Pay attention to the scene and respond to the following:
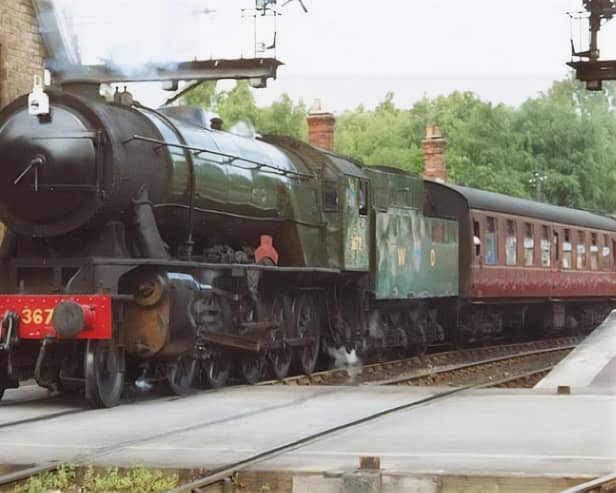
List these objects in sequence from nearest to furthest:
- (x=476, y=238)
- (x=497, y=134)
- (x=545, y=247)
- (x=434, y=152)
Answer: (x=476, y=238), (x=497, y=134), (x=545, y=247), (x=434, y=152)

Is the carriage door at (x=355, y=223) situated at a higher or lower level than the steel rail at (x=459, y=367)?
higher

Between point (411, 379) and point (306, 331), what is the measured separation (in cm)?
140

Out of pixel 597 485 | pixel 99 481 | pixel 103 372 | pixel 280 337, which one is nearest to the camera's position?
pixel 597 485

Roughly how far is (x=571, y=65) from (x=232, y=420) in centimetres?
912

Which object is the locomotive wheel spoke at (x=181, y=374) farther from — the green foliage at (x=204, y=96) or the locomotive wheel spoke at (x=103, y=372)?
the green foliage at (x=204, y=96)

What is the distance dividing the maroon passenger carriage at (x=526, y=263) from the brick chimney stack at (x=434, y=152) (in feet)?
7.58

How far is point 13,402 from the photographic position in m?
11.2

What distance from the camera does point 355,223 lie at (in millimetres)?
15789

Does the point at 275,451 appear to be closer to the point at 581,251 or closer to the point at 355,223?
the point at 355,223

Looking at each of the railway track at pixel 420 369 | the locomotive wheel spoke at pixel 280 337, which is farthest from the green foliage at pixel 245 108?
the locomotive wheel spoke at pixel 280 337

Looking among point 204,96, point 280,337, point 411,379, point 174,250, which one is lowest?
point 411,379

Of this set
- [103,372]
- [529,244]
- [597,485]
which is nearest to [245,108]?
[529,244]

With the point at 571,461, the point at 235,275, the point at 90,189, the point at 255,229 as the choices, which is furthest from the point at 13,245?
the point at 571,461

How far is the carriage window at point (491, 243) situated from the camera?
21.5m
